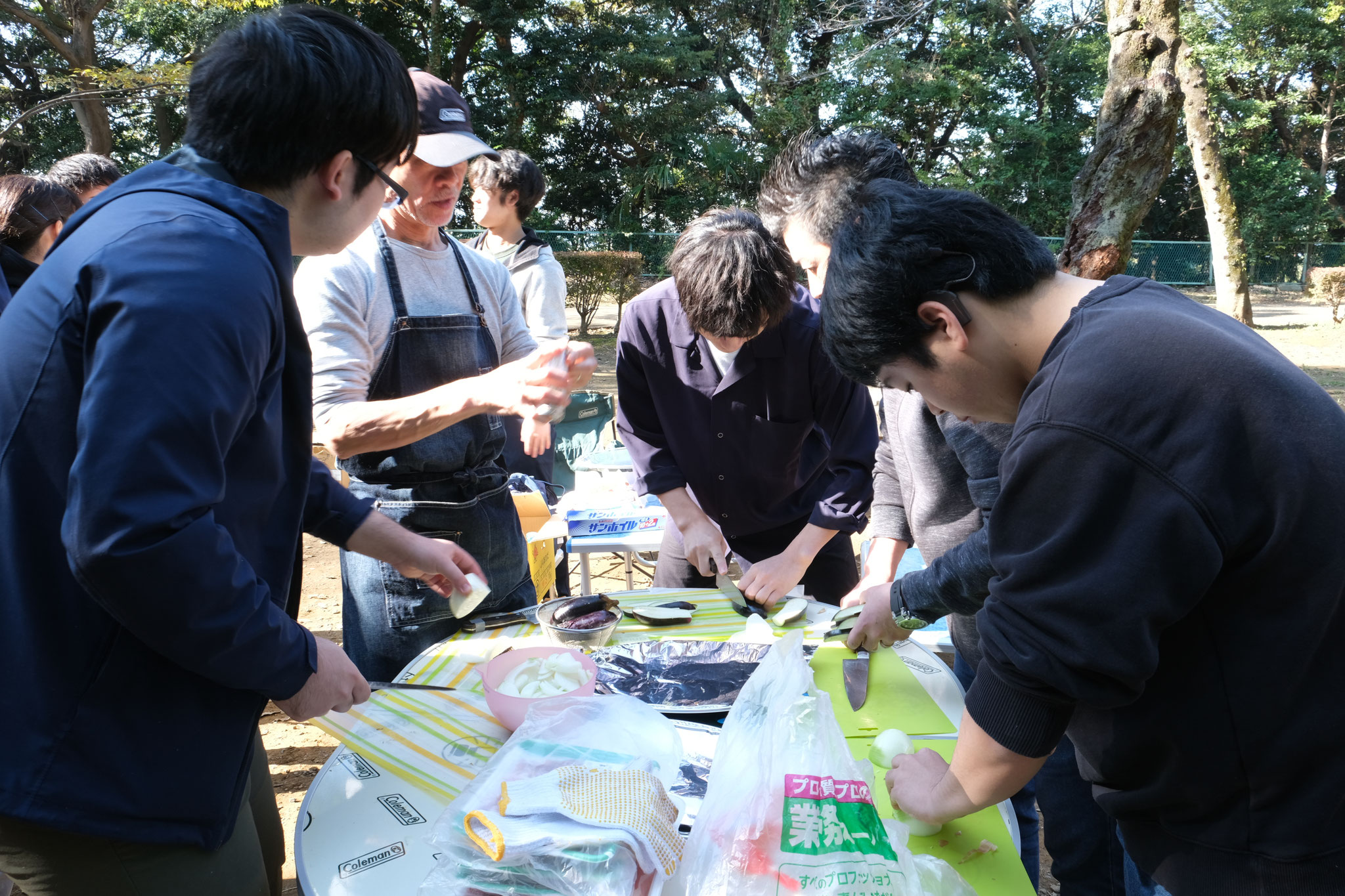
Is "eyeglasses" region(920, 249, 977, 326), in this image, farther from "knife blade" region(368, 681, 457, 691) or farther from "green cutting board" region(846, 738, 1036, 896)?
"knife blade" region(368, 681, 457, 691)

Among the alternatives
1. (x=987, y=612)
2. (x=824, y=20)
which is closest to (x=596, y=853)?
(x=987, y=612)

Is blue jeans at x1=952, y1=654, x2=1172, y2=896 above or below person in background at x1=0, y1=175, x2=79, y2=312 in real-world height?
below

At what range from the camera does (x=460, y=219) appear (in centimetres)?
1919

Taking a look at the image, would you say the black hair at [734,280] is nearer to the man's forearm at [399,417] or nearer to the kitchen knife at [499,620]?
the man's forearm at [399,417]

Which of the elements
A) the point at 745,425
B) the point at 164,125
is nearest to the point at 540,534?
the point at 745,425

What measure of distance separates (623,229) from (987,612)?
1776 cm

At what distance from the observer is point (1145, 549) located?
0.87m

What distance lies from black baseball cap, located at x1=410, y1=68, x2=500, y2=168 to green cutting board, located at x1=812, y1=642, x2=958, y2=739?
4.61 feet

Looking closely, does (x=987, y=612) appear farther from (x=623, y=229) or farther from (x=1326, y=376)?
(x=623, y=229)

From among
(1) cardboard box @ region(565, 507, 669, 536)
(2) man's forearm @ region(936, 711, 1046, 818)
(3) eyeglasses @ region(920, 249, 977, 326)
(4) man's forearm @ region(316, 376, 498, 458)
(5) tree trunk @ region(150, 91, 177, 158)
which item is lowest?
(1) cardboard box @ region(565, 507, 669, 536)

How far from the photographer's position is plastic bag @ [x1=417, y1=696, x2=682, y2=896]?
37.4 inches

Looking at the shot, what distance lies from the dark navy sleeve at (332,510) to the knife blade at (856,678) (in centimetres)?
99

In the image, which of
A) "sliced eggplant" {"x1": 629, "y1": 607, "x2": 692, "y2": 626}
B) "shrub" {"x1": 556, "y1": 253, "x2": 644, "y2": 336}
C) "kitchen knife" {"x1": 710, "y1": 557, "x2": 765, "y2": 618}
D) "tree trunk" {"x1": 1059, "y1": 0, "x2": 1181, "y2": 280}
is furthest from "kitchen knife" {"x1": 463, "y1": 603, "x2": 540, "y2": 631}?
"shrub" {"x1": 556, "y1": 253, "x2": 644, "y2": 336}

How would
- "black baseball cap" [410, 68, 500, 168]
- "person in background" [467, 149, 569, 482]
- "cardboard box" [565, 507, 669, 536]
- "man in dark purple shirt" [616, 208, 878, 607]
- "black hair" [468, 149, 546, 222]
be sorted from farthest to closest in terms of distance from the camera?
"black hair" [468, 149, 546, 222] → "person in background" [467, 149, 569, 482] → "cardboard box" [565, 507, 669, 536] → "man in dark purple shirt" [616, 208, 878, 607] → "black baseball cap" [410, 68, 500, 168]
